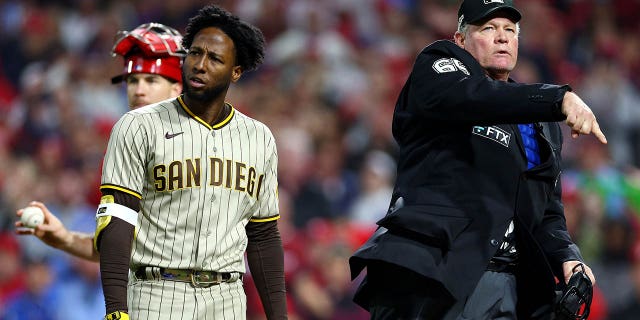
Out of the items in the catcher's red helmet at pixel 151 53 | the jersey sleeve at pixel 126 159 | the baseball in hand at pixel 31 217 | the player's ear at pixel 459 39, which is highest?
the catcher's red helmet at pixel 151 53

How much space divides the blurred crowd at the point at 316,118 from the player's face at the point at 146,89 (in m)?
2.97

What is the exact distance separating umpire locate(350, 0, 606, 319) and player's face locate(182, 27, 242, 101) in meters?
0.63

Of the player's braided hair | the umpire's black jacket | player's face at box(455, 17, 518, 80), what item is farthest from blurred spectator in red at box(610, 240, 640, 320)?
the player's braided hair

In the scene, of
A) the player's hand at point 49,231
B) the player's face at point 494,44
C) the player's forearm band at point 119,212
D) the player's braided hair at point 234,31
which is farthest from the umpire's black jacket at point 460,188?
the player's hand at point 49,231

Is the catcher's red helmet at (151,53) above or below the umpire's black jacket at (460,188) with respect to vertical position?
above

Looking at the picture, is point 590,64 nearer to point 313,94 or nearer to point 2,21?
point 313,94

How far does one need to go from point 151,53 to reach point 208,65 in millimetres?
1018

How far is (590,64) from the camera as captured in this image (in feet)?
28.7

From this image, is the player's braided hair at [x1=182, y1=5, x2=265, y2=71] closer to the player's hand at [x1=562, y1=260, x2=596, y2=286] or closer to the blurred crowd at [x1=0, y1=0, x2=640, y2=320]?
the player's hand at [x1=562, y1=260, x2=596, y2=286]

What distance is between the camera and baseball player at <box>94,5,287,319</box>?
3209 mm

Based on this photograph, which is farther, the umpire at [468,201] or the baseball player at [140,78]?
the baseball player at [140,78]

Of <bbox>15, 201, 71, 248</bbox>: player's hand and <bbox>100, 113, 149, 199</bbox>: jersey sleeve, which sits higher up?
<bbox>100, 113, 149, 199</bbox>: jersey sleeve

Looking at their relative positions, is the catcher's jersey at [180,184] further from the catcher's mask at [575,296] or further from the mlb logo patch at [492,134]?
the catcher's mask at [575,296]

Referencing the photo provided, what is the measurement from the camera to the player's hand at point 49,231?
13.8ft
